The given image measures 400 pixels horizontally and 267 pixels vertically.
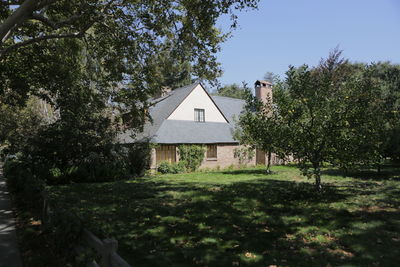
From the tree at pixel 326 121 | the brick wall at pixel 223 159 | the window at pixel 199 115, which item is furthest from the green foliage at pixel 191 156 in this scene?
the tree at pixel 326 121

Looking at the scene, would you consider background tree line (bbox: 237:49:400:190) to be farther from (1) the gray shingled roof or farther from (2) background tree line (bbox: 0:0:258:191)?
(1) the gray shingled roof

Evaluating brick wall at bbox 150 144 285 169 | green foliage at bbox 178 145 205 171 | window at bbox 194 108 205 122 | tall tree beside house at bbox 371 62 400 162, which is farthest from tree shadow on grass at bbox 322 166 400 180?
window at bbox 194 108 205 122

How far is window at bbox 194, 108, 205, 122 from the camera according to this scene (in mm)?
26844

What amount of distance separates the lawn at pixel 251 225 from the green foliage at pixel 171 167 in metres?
9.87

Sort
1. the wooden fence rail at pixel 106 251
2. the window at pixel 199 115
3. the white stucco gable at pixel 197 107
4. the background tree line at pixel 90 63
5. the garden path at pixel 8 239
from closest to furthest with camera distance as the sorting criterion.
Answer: the wooden fence rail at pixel 106 251
the garden path at pixel 8 239
the background tree line at pixel 90 63
the white stucco gable at pixel 197 107
the window at pixel 199 115

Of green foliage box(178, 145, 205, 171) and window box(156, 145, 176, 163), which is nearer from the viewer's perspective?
window box(156, 145, 176, 163)

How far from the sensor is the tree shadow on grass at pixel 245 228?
5.05m

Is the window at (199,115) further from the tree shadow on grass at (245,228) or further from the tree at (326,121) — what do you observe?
the tree at (326,121)

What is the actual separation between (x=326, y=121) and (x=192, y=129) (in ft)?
54.9

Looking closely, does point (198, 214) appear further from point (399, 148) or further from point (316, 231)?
point (399, 148)

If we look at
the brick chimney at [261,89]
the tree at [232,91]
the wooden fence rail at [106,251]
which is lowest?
the wooden fence rail at [106,251]

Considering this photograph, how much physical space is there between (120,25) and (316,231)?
35.1 ft

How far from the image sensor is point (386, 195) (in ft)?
32.8

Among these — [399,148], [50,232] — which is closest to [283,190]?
[50,232]
